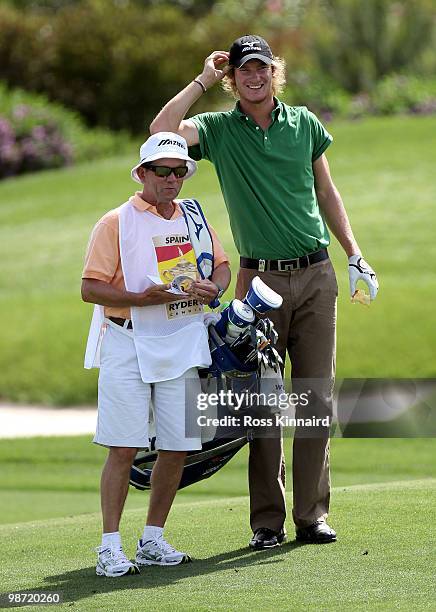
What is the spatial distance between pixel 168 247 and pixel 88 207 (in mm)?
16612

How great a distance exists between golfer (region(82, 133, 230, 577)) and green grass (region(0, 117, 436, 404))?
855cm

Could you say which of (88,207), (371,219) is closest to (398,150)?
(371,219)

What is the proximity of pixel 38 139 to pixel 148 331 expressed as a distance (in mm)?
20177

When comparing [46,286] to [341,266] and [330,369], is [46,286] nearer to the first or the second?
[341,266]

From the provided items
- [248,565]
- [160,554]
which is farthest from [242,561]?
[160,554]

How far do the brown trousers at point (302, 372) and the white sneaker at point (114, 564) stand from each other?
76cm

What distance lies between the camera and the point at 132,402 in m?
5.49

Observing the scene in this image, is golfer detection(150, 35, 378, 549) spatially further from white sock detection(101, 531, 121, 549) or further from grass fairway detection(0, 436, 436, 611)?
white sock detection(101, 531, 121, 549)

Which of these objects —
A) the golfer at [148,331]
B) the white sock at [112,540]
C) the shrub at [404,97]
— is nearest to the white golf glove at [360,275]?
the golfer at [148,331]

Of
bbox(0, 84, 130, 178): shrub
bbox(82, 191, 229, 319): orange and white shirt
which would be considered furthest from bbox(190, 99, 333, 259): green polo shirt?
bbox(0, 84, 130, 178): shrub

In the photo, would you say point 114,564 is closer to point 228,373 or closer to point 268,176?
point 228,373

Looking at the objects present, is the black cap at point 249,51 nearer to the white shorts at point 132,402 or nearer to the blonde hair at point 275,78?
the blonde hair at point 275,78

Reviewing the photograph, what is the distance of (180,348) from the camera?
552 centimetres

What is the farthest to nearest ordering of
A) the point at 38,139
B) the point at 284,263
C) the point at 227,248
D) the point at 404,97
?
the point at 404,97 < the point at 38,139 < the point at 227,248 < the point at 284,263
